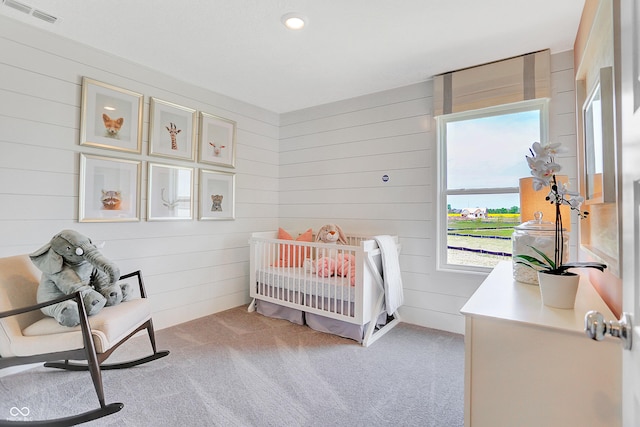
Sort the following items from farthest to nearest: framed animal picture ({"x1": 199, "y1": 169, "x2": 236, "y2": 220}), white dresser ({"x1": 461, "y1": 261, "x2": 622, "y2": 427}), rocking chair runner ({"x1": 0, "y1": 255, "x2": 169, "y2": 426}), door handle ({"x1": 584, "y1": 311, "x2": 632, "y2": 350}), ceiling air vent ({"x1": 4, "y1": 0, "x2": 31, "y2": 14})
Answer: framed animal picture ({"x1": 199, "y1": 169, "x2": 236, "y2": 220}) < ceiling air vent ({"x1": 4, "y1": 0, "x2": 31, "y2": 14}) < rocking chair runner ({"x1": 0, "y1": 255, "x2": 169, "y2": 426}) < white dresser ({"x1": 461, "y1": 261, "x2": 622, "y2": 427}) < door handle ({"x1": 584, "y1": 311, "x2": 632, "y2": 350})

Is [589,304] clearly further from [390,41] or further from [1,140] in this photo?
[1,140]

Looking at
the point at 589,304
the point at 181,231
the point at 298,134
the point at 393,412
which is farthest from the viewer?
the point at 298,134

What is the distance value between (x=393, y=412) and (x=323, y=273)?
4.23 ft

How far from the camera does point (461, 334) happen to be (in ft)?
9.04

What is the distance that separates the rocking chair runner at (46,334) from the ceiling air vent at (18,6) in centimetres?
157

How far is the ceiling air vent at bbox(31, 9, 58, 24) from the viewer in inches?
78.7

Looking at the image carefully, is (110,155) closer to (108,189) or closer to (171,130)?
(108,189)

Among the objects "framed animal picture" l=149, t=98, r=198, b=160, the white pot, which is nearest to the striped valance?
the white pot

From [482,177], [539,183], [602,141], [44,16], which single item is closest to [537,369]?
[539,183]

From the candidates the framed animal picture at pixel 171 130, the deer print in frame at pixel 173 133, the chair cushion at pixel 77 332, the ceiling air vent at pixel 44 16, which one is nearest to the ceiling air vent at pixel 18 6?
the ceiling air vent at pixel 44 16

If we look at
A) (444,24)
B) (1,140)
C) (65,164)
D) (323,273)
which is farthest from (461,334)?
(1,140)

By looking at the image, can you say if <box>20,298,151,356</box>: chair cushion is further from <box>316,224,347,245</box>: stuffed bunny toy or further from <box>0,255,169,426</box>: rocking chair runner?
<box>316,224,347,245</box>: stuffed bunny toy

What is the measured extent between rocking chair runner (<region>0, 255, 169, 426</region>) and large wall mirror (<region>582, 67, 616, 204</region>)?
2.38m

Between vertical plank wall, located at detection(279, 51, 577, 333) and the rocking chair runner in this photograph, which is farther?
vertical plank wall, located at detection(279, 51, 577, 333)
